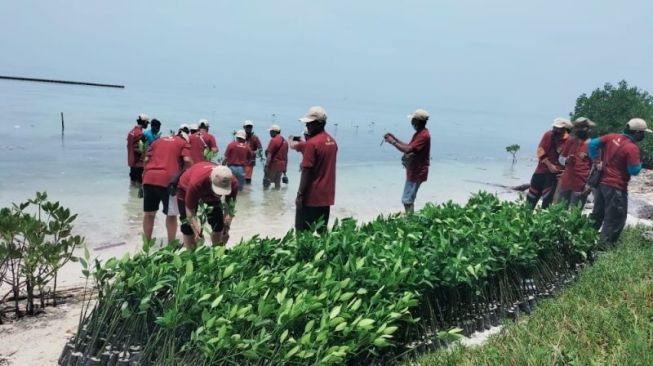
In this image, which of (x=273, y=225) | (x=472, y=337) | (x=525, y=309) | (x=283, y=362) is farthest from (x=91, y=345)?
(x=273, y=225)

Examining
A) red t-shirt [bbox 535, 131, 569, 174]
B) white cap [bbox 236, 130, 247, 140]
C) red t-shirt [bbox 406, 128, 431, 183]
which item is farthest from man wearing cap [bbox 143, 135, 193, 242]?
red t-shirt [bbox 535, 131, 569, 174]

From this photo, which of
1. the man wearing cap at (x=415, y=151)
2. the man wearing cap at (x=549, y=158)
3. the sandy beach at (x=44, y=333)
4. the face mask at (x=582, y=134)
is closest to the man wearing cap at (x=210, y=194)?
the sandy beach at (x=44, y=333)

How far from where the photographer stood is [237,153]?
13.3 meters

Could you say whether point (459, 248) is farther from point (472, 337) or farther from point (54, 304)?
point (54, 304)

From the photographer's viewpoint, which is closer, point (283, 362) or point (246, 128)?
point (283, 362)

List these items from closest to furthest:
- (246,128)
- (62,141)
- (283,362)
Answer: (283,362) → (246,128) → (62,141)

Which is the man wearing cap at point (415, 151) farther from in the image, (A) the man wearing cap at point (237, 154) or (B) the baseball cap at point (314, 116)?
(A) the man wearing cap at point (237, 154)

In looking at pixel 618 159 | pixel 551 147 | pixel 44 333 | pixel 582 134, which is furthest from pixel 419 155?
pixel 44 333

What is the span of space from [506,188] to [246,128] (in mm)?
11596

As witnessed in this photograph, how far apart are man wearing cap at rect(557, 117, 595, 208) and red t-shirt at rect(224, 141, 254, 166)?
7310 millimetres

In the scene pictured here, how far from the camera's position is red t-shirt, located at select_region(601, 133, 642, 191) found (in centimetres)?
749

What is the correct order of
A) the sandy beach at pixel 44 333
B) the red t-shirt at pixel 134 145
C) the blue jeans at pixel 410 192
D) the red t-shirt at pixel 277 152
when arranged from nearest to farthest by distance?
the sandy beach at pixel 44 333
the blue jeans at pixel 410 192
the red t-shirt at pixel 134 145
the red t-shirt at pixel 277 152

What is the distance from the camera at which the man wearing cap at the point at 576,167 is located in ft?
30.0

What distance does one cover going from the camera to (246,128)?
46.7 feet
